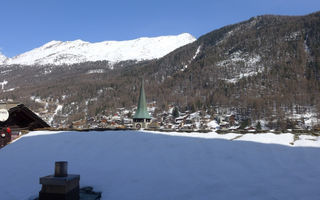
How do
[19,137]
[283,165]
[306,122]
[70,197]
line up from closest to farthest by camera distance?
[70,197], [283,165], [19,137], [306,122]

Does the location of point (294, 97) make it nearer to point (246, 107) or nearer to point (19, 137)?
point (246, 107)

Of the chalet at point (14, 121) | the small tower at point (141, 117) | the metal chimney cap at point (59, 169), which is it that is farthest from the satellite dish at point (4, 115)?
the small tower at point (141, 117)

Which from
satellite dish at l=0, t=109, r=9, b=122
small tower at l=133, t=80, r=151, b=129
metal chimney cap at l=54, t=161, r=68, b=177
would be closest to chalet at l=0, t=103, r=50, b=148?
satellite dish at l=0, t=109, r=9, b=122

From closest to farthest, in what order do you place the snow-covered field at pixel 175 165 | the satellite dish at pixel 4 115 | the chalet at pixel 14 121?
the snow-covered field at pixel 175 165 → the satellite dish at pixel 4 115 → the chalet at pixel 14 121

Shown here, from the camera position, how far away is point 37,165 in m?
8.00

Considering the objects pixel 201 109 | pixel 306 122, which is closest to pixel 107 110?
pixel 201 109

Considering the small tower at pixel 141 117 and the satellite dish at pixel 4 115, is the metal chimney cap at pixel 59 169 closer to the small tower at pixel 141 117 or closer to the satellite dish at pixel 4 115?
the satellite dish at pixel 4 115

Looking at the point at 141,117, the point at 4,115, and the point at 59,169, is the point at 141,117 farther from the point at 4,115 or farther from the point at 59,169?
the point at 59,169

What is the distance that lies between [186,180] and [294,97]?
175 meters

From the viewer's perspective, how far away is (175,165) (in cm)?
694

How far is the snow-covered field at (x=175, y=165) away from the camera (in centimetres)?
554

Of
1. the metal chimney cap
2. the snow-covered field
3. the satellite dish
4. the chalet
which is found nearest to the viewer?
the metal chimney cap

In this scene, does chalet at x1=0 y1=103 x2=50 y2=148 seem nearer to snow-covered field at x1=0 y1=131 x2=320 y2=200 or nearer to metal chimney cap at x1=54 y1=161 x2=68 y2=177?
snow-covered field at x1=0 y1=131 x2=320 y2=200

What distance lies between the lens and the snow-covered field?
554cm
